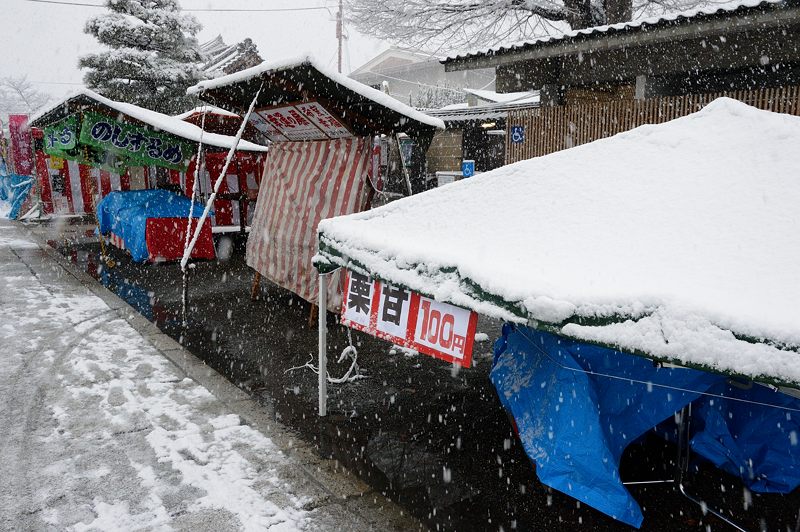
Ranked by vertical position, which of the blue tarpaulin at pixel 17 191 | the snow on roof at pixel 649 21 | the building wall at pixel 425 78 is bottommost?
the blue tarpaulin at pixel 17 191

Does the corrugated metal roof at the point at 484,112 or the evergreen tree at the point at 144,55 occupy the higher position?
the evergreen tree at the point at 144,55

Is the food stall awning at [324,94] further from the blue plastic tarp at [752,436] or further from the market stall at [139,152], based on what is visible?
the blue plastic tarp at [752,436]

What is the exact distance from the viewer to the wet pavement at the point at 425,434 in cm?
311

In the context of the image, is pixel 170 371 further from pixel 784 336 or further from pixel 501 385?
pixel 784 336

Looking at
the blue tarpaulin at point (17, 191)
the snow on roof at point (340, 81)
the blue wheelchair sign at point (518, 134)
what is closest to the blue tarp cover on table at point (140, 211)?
the snow on roof at point (340, 81)

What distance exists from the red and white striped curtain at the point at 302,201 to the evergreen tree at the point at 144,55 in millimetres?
15144

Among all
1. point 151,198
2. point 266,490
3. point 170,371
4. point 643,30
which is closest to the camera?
point 266,490

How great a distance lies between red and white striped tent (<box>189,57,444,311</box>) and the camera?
5414 mm

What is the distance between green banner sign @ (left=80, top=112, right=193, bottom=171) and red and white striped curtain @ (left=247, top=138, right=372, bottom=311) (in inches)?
150

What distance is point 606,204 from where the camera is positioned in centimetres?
290

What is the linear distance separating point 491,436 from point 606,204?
2035mm

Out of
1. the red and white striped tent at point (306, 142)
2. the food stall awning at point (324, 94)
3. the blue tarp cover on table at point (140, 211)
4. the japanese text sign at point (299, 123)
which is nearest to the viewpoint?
the food stall awning at point (324, 94)

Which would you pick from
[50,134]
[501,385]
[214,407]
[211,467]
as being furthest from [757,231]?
[50,134]

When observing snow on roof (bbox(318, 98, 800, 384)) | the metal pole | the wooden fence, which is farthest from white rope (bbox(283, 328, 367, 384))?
the wooden fence
